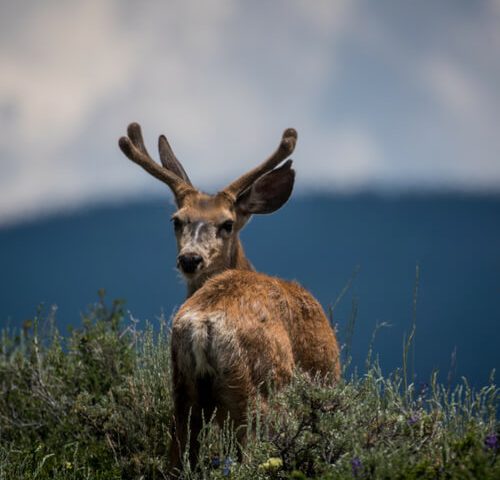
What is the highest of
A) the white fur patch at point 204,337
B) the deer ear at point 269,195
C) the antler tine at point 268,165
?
the antler tine at point 268,165

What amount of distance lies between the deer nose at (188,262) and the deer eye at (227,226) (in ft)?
1.62

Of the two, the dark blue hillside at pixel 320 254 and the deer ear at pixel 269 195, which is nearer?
the deer ear at pixel 269 195

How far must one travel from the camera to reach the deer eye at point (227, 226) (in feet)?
25.3

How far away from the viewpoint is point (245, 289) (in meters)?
6.34

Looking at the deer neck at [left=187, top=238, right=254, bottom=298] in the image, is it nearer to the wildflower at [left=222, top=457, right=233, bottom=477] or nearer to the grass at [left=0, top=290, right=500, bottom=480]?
the grass at [left=0, top=290, right=500, bottom=480]

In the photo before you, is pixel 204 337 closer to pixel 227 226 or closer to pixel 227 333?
pixel 227 333

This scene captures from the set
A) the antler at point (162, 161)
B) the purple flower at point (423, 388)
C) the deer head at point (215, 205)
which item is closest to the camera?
the purple flower at point (423, 388)

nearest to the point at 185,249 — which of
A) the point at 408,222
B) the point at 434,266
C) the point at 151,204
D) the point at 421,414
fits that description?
the point at 421,414

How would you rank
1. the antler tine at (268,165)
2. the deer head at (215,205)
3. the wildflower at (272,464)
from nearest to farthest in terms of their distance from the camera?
the wildflower at (272,464) → the deer head at (215,205) → the antler tine at (268,165)

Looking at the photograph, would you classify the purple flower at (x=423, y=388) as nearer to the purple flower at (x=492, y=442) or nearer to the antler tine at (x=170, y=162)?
the purple flower at (x=492, y=442)

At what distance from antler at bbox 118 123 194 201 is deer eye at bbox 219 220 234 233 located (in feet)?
1.77

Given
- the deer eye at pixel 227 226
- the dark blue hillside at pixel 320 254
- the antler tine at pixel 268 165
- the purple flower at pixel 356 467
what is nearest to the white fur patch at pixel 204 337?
the purple flower at pixel 356 467

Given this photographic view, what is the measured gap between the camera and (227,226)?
305 inches

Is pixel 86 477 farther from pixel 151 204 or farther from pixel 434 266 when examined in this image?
pixel 151 204
